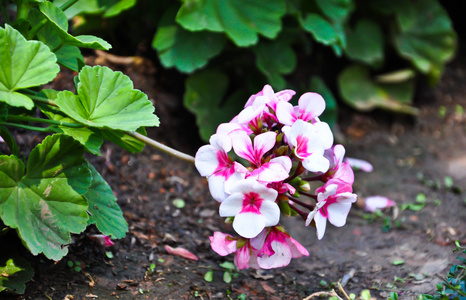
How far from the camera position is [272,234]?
1188 mm

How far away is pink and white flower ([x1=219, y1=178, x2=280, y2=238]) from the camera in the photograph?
109 centimetres

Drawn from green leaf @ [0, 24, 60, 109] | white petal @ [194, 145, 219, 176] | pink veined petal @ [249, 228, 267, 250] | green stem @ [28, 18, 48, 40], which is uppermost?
green leaf @ [0, 24, 60, 109]

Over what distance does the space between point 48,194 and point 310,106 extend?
679 millimetres

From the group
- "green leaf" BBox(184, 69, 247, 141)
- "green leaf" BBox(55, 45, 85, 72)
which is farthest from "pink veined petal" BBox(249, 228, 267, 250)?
"green leaf" BBox(184, 69, 247, 141)

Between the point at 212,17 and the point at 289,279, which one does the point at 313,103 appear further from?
the point at 212,17

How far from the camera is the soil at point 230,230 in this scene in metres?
1.33

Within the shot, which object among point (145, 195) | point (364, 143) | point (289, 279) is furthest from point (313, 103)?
point (364, 143)

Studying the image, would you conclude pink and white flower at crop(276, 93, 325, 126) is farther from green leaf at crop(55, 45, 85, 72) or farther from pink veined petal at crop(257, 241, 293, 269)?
green leaf at crop(55, 45, 85, 72)

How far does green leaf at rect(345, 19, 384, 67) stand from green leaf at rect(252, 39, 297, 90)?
2.23 feet

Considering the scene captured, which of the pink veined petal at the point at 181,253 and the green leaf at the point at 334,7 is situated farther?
the green leaf at the point at 334,7

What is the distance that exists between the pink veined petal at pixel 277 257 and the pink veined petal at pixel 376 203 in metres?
0.98

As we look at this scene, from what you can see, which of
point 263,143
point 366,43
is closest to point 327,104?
point 366,43

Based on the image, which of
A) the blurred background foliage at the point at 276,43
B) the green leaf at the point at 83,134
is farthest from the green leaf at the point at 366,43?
the green leaf at the point at 83,134

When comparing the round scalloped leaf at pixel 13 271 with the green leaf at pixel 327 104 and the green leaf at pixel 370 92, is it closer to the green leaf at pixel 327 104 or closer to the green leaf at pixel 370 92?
the green leaf at pixel 327 104
